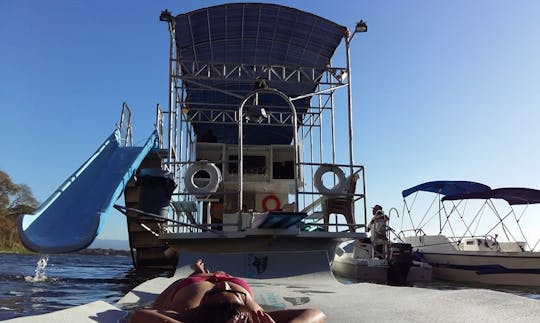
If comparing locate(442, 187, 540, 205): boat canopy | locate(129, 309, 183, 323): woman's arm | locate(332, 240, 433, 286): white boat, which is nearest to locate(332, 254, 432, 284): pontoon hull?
locate(332, 240, 433, 286): white boat

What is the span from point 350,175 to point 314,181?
990 mm

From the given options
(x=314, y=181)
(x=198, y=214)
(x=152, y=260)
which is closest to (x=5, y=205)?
(x=152, y=260)

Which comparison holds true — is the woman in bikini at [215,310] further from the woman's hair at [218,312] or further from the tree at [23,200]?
the tree at [23,200]

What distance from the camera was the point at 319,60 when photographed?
42.1ft

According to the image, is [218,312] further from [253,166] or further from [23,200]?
[23,200]

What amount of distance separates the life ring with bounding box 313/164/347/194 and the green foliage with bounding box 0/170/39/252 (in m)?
39.8

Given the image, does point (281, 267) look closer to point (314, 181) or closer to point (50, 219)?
point (314, 181)

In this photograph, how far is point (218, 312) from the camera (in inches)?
87.4

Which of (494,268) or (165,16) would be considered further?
(494,268)

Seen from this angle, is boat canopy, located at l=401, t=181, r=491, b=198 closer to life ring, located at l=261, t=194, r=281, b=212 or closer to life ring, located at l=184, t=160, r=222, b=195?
life ring, located at l=261, t=194, r=281, b=212

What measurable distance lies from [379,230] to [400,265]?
5.63ft

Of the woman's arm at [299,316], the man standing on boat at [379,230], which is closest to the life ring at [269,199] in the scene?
the man standing on boat at [379,230]

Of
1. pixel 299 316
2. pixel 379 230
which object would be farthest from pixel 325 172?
pixel 299 316

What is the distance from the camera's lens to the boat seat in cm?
918
